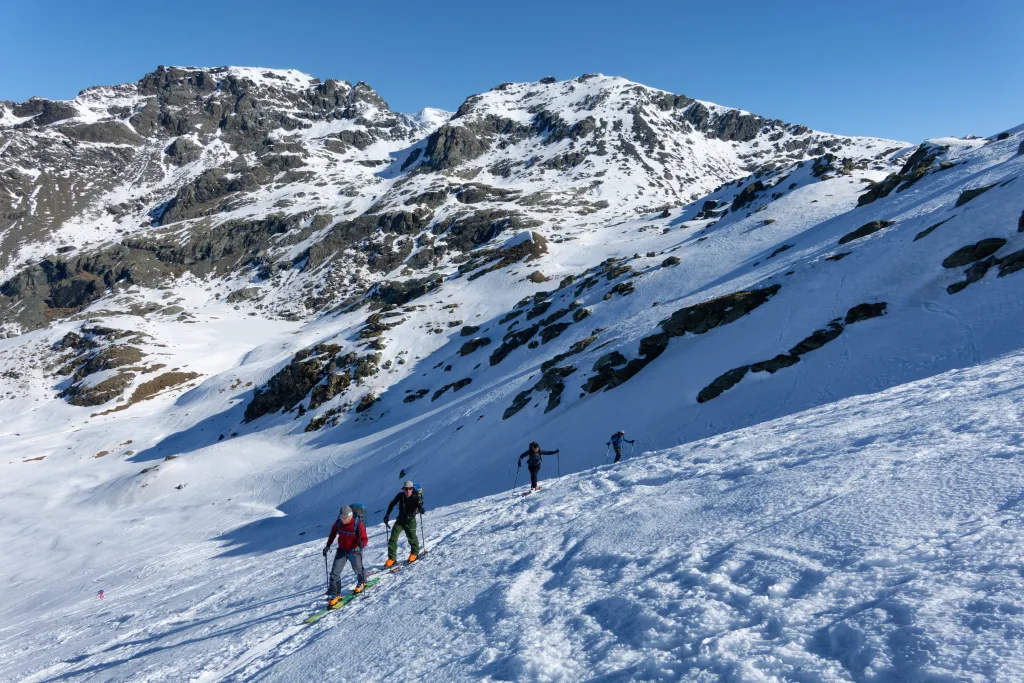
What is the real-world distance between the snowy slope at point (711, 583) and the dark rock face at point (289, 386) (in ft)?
127

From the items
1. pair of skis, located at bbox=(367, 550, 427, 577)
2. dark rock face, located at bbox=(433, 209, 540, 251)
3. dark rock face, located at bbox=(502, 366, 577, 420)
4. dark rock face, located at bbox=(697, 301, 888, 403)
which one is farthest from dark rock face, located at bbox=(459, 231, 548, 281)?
pair of skis, located at bbox=(367, 550, 427, 577)

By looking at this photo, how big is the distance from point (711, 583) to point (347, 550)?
7.08 meters

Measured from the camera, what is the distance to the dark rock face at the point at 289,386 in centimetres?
5156

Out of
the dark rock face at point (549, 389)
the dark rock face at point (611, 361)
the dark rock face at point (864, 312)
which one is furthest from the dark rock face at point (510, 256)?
the dark rock face at point (864, 312)

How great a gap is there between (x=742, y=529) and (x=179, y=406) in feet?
229

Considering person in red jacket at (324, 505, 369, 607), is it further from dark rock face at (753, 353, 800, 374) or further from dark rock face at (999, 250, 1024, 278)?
dark rock face at (999, 250, 1024, 278)

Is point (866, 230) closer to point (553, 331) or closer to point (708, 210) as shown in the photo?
point (553, 331)

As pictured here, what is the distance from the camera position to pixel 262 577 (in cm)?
1388

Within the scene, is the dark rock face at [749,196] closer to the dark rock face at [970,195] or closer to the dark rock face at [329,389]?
the dark rock face at [970,195]

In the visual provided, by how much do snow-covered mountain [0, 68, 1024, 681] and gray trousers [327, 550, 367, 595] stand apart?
28.6 inches

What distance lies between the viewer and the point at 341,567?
988 centimetres

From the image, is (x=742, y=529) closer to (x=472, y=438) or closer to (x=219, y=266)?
(x=472, y=438)

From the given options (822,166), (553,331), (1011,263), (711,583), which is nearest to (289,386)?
(553,331)

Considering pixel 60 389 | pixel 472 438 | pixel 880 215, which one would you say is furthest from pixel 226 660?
pixel 60 389
